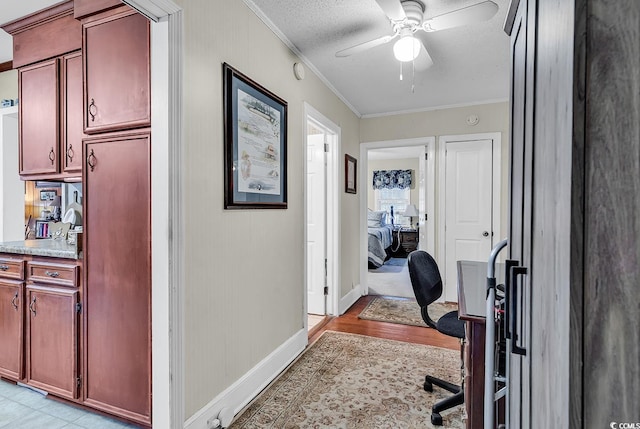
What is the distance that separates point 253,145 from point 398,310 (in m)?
2.70

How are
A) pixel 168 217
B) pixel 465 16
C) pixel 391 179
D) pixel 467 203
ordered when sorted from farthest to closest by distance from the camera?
pixel 391 179, pixel 467 203, pixel 465 16, pixel 168 217

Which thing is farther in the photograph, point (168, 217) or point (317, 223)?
point (317, 223)

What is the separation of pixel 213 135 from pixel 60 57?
1351mm

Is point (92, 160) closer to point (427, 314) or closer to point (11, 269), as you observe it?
point (11, 269)

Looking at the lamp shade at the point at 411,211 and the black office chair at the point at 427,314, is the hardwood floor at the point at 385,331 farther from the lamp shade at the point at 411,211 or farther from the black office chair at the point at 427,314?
the lamp shade at the point at 411,211

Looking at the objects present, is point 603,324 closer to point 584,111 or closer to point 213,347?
point 584,111

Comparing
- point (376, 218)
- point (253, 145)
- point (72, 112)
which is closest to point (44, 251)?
point (72, 112)

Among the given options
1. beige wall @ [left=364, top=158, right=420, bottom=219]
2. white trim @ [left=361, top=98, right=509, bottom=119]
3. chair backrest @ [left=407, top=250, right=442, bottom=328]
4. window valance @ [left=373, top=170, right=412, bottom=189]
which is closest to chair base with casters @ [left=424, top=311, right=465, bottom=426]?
chair backrest @ [left=407, top=250, right=442, bottom=328]

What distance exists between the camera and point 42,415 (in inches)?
73.9

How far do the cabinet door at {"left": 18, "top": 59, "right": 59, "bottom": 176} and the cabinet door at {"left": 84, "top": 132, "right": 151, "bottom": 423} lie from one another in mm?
665

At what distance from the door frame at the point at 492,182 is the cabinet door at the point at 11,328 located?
4003 millimetres

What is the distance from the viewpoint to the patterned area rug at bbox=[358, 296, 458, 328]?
3515mm

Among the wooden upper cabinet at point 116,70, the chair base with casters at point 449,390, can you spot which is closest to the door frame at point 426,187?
the chair base with casters at point 449,390

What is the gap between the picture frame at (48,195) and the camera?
2.93m
